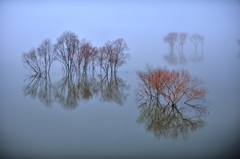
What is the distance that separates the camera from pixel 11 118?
2.96m

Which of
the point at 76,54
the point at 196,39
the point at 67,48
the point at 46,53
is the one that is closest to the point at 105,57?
the point at 76,54

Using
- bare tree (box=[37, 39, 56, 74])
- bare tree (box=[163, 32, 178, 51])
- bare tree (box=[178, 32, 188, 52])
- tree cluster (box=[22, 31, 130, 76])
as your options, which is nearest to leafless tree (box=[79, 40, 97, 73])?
tree cluster (box=[22, 31, 130, 76])

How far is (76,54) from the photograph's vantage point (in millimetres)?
3125

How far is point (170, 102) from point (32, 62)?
1.58 metres

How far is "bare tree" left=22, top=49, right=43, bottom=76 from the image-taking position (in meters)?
3.01

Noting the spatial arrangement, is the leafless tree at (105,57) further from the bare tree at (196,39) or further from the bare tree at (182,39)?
the bare tree at (196,39)

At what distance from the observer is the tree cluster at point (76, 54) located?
305cm

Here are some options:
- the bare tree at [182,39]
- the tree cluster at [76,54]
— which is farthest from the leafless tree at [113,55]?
the bare tree at [182,39]

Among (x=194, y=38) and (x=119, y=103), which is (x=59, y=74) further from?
(x=194, y=38)

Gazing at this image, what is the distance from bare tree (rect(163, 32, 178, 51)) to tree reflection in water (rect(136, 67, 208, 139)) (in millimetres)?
284

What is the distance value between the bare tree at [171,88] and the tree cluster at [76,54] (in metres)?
0.33

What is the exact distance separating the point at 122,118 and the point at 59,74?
85 centimetres

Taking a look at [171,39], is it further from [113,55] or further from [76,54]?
[76,54]

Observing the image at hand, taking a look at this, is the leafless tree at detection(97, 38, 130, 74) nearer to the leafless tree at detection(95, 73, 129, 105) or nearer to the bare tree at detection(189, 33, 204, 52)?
the leafless tree at detection(95, 73, 129, 105)
